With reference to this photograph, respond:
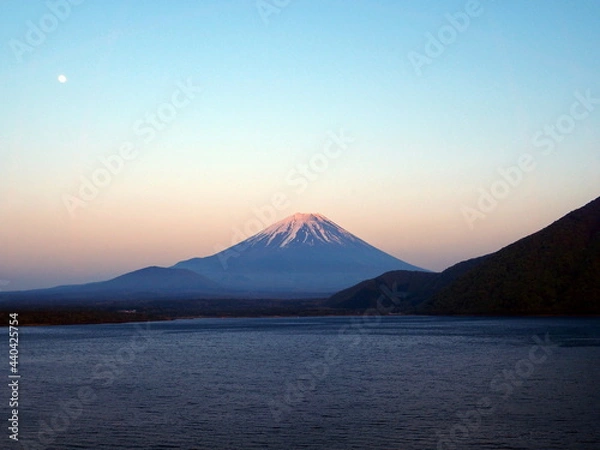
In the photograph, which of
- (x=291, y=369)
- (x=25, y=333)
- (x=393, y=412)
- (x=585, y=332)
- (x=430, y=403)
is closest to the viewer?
(x=393, y=412)

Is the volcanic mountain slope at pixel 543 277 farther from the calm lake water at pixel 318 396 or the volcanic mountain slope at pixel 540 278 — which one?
the calm lake water at pixel 318 396

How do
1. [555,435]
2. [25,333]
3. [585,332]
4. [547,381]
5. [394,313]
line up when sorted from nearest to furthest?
1. [555,435]
2. [547,381]
3. [585,332]
4. [25,333]
5. [394,313]

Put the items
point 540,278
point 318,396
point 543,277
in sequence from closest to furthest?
point 318,396, point 543,277, point 540,278

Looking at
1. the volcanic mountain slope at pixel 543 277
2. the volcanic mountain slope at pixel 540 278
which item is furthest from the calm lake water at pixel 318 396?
the volcanic mountain slope at pixel 543 277

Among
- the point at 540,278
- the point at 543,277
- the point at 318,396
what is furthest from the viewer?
the point at 540,278

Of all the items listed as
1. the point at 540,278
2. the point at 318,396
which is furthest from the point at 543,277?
the point at 318,396

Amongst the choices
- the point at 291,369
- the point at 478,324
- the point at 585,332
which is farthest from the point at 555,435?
the point at 478,324

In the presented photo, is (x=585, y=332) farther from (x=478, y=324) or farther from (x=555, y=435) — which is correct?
(x=555, y=435)

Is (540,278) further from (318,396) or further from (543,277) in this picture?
(318,396)

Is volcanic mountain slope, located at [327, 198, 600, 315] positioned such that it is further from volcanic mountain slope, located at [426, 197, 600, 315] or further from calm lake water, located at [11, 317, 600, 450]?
calm lake water, located at [11, 317, 600, 450]
